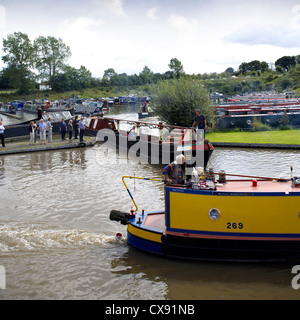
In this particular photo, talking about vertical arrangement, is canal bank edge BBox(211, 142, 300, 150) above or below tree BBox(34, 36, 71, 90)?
below

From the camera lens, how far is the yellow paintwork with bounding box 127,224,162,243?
8.33 metres

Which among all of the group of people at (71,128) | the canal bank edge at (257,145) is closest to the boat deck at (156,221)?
the canal bank edge at (257,145)

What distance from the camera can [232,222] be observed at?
7.62m

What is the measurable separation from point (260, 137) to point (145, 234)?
52.9 feet

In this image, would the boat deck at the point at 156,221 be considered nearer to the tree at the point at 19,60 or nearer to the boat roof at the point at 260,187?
the boat roof at the point at 260,187

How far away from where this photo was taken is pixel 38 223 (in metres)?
10.7

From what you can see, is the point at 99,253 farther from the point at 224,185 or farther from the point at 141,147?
the point at 141,147

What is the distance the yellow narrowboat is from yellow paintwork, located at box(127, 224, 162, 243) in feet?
0.09

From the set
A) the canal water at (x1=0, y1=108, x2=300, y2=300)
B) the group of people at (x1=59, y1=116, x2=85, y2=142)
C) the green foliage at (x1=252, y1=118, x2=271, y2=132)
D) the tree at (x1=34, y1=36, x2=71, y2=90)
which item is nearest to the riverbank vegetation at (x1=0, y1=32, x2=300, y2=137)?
the tree at (x1=34, y1=36, x2=71, y2=90)

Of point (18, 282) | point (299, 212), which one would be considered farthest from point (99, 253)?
point (299, 212)

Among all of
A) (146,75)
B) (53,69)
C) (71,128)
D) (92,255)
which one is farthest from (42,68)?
(92,255)

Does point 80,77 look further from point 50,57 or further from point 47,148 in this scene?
point 47,148

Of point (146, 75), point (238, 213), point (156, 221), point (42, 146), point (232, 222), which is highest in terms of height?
point (146, 75)

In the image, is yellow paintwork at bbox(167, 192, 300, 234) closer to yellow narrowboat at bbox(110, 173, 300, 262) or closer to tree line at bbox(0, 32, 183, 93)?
yellow narrowboat at bbox(110, 173, 300, 262)
